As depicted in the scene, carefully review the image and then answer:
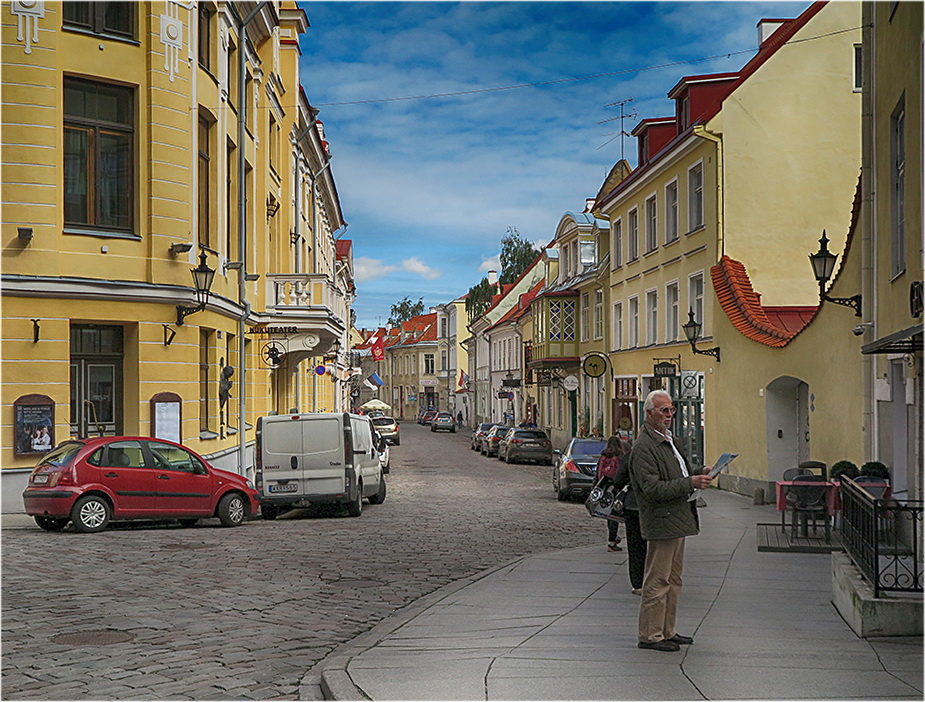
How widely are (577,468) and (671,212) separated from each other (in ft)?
36.2

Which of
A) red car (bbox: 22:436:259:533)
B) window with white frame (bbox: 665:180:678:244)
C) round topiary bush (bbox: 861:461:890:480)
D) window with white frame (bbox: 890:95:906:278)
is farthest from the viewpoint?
window with white frame (bbox: 665:180:678:244)

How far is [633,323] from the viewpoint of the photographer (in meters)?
36.4

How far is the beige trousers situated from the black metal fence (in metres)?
1.66

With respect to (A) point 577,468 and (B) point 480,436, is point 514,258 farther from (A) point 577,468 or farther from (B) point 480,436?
(A) point 577,468

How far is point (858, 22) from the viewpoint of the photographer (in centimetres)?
2570

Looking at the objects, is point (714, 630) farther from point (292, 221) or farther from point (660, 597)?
point (292, 221)

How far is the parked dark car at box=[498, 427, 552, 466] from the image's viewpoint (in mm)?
40500

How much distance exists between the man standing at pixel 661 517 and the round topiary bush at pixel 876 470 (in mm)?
7089

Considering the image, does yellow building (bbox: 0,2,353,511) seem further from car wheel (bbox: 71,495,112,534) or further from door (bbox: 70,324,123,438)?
car wheel (bbox: 71,495,112,534)

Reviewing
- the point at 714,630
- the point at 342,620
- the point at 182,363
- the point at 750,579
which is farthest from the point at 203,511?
the point at 714,630

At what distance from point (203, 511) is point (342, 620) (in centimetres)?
803

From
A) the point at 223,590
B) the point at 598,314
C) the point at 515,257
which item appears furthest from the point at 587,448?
the point at 515,257

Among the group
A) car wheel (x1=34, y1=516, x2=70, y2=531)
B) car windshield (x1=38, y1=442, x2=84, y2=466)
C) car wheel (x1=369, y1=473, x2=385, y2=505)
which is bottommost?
car wheel (x1=369, y1=473, x2=385, y2=505)

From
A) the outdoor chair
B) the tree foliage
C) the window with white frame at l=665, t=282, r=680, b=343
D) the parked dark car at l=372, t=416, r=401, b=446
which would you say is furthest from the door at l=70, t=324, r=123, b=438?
the tree foliage
